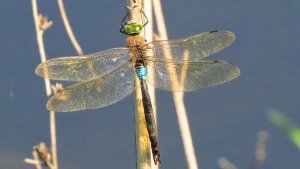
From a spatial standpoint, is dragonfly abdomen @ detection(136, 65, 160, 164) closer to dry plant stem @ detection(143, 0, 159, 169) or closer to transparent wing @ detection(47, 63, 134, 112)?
dry plant stem @ detection(143, 0, 159, 169)

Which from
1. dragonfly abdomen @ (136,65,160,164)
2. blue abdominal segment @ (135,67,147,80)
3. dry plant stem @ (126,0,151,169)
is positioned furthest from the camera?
blue abdominal segment @ (135,67,147,80)

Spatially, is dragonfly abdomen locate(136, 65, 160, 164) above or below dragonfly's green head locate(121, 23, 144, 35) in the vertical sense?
below

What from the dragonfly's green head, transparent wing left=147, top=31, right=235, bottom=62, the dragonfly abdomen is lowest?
the dragonfly abdomen

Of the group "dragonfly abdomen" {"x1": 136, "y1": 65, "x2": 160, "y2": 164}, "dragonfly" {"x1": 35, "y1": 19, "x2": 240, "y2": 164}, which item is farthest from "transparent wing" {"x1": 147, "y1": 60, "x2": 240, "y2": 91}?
"dragonfly abdomen" {"x1": 136, "y1": 65, "x2": 160, "y2": 164}

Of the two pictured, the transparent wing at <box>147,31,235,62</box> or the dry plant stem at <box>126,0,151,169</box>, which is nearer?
the dry plant stem at <box>126,0,151,169</box>

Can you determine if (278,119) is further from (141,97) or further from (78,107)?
A: (78,107)
